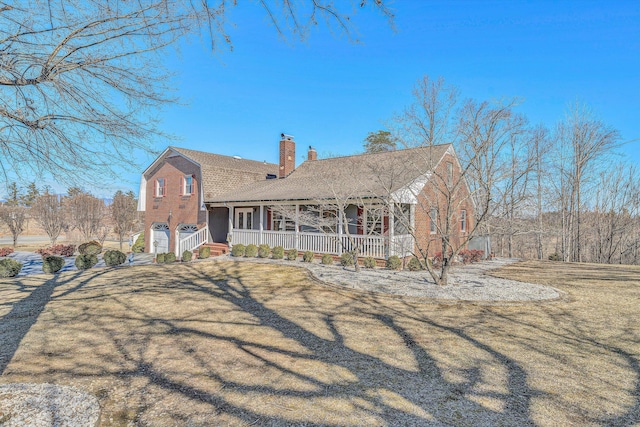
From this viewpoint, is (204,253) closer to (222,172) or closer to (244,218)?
(244,218)

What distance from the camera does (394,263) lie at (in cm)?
1276

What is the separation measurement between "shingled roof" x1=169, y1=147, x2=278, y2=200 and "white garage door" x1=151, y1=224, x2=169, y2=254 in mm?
5302

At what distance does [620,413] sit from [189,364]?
502 cm

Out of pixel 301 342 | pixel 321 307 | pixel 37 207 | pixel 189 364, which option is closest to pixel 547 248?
pixel 321 307

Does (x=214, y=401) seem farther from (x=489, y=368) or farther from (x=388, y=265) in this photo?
(x=388, y=265)

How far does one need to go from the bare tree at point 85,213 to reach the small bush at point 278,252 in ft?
48.4

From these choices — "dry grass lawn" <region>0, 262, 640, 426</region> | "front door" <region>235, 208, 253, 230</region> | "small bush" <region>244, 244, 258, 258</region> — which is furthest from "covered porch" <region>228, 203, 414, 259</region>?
"dry grass lawn" <region>0, 262, 640, 426</region>

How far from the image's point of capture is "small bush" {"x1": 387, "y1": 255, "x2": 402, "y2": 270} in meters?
12.8

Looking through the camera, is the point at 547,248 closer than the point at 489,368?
No

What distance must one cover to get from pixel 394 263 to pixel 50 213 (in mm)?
23626

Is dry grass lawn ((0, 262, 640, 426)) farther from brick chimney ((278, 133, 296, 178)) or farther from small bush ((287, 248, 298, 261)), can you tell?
brick chimney ((278, 133, 296, 178))

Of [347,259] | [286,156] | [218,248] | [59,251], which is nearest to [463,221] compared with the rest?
[347,259]

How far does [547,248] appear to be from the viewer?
2712 centimetres

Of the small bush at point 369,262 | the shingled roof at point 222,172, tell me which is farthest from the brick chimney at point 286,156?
the small bush at point 369,262
